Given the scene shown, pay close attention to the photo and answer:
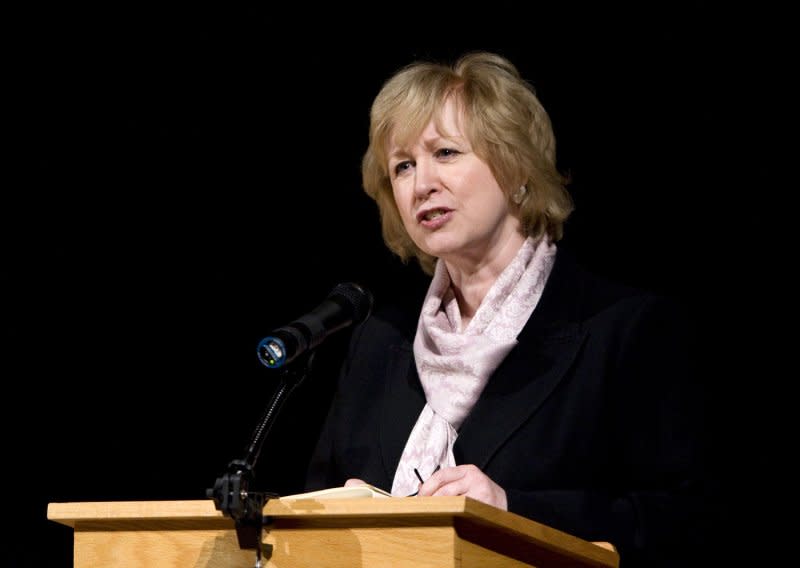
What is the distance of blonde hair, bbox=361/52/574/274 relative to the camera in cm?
266

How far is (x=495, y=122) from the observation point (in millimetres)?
2654

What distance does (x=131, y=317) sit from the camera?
3523mm

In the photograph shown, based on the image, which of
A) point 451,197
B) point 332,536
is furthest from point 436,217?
point 332,536

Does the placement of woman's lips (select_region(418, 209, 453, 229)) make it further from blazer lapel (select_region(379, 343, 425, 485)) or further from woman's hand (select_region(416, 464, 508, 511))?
woman's hand (select_region(416, 464, 508, 511))

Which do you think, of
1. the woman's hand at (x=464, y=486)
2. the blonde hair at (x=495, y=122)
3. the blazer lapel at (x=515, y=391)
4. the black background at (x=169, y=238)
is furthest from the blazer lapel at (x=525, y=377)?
the black background at (x=169, y=238)

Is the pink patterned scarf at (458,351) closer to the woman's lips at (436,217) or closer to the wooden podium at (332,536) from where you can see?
the woman's lips at (436,217)

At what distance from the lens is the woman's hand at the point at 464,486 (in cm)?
192

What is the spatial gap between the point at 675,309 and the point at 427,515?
104cm

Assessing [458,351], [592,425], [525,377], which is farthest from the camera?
[458,351]

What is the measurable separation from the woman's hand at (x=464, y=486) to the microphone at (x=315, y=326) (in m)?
0.29

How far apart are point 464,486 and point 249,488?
379 mm

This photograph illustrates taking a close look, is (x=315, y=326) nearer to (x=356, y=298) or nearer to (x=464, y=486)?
(x=356, y=298)

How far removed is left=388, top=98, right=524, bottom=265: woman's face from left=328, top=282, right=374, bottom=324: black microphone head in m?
0.65

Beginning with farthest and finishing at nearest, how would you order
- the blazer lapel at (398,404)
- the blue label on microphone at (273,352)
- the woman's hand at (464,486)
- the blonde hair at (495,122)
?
the blonde hair at (495,122)
the blazer lapel at (398,404)
the woman's hand at (464,486)
the blue label on microphone at (273,352)
